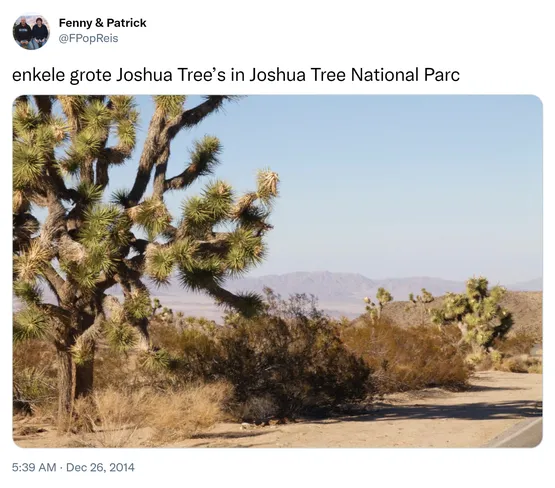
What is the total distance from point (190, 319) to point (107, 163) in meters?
5.93

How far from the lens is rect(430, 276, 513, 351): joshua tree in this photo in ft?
107

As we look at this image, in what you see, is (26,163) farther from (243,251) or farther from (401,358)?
(401,358)

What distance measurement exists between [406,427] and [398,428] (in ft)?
0.72

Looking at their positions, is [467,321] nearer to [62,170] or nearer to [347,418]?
[347,418]

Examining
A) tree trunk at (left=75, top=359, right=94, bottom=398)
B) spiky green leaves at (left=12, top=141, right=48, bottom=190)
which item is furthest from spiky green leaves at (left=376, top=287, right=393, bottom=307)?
spiky green leaves at (left=12, top=141, right=48, bottom=190)

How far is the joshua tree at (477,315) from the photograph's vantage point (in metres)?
32.5

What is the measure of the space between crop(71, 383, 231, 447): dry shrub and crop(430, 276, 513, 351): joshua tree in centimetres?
2245

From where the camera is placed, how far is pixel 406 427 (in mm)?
12836

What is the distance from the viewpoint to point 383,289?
35781mm

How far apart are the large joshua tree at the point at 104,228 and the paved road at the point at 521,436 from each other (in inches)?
163

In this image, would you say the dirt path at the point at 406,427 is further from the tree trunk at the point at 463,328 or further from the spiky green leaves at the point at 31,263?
the tree trunk at the point at 463,328

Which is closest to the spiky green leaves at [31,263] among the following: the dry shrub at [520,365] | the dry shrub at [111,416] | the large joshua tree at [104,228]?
the large joshua tree at [104,228]

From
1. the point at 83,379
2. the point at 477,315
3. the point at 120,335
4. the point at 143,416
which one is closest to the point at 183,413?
the point at 143,416
